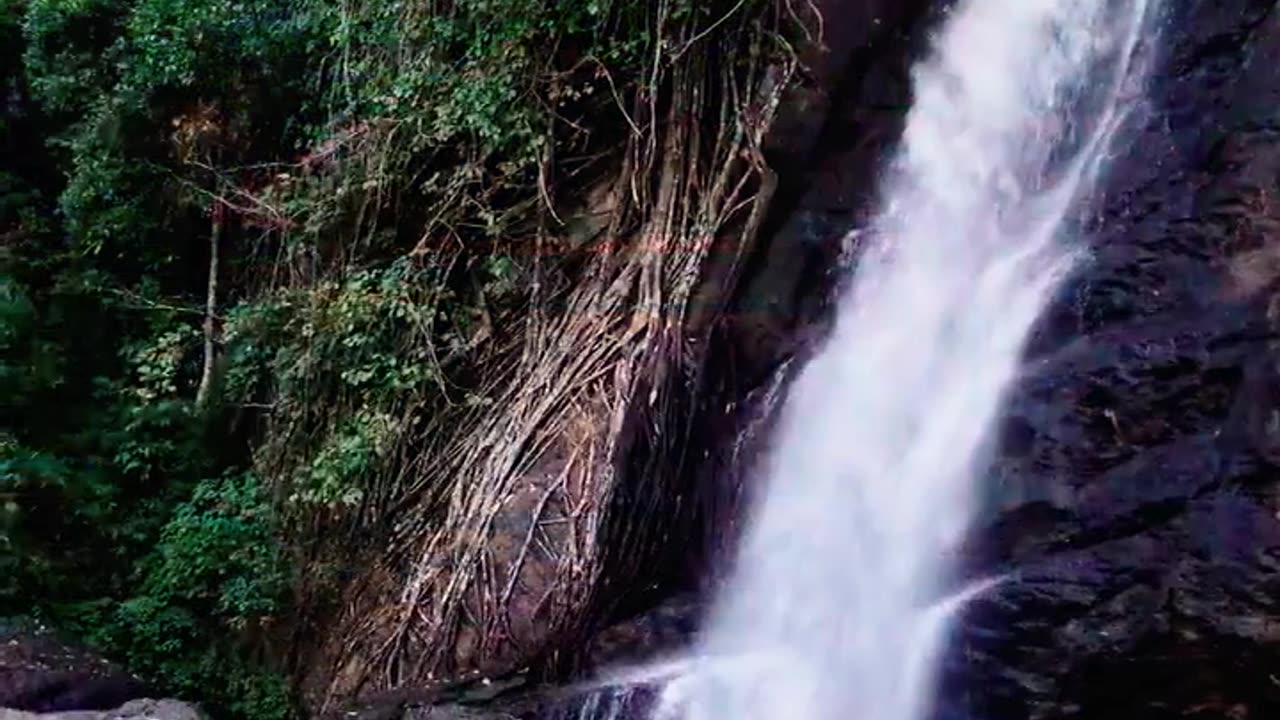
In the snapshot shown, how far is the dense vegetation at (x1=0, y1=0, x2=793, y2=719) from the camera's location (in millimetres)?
5840

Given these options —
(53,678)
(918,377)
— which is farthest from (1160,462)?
(53,678)

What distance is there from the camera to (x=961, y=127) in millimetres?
5578

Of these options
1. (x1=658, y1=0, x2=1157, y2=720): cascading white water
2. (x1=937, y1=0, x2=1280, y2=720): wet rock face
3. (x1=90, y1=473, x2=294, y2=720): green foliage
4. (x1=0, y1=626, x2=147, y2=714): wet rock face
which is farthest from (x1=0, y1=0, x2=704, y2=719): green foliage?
(x1=937, y1=0, x2=1280, y2=720): wet rock face

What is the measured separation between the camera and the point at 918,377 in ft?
16.4

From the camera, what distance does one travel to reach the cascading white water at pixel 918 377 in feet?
14.7

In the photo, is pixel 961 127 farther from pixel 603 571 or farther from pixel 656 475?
pixel 603 571

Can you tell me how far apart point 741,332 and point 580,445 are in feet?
2.92

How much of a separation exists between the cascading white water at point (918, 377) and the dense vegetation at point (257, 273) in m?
1.24

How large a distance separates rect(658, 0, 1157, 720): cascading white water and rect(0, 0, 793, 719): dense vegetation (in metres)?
1.24

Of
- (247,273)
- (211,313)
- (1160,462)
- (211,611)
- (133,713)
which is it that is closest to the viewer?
(1160,462)

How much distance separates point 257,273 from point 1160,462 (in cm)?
522

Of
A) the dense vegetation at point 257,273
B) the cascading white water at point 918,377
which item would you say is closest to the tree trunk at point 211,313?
the dense vegetation at point 257,273

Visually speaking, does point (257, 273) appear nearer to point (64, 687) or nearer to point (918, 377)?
point (64, 687)

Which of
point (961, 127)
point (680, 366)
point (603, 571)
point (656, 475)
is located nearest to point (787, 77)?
point (961, 127)
